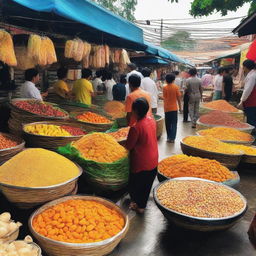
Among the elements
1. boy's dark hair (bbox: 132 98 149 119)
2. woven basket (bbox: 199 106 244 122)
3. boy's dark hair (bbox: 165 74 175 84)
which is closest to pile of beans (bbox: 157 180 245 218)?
boy's dark hair (bbox: 132 98 149 119)

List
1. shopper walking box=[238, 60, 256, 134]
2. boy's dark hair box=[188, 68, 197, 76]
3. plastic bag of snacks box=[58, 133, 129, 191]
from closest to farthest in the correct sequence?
plastic bag of snacks box=[58, 133, 129, 191]
shopper walking box=[238, 60, 256, 134]
boy's dark hair box=[188, 68, 197, 76]

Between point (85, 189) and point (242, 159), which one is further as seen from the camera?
point (242, 159)

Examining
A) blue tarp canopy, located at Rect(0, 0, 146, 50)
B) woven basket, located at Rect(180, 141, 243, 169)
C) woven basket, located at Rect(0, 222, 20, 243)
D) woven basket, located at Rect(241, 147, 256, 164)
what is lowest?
woven basket, located at Rect(241, 147, 256, 164)

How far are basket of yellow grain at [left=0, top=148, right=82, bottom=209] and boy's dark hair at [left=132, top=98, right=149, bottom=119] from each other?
94cm

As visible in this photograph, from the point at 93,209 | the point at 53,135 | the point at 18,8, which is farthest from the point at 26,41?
the point at 93,209

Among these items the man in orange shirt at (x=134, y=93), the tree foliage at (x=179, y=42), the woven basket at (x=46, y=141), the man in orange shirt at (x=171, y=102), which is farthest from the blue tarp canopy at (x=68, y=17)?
the tree foliage at (x=179, y=42)

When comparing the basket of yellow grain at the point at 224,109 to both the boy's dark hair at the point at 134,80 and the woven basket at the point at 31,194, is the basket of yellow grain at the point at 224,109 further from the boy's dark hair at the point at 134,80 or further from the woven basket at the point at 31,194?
the woven basket at the point at 31,194

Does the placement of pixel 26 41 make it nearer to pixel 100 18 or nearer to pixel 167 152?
pixel 100 18

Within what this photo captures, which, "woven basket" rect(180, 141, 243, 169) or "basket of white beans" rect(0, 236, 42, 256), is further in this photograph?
"woven basket" rect(180, 141, 243, 169)

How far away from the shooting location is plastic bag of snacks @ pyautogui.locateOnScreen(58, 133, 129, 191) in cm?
329

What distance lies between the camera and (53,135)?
3.81 m

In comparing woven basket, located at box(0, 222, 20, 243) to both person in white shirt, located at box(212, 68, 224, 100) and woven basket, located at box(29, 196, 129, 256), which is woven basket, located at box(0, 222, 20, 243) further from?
person in white shirt, located at box(212, 68, 224, 100)

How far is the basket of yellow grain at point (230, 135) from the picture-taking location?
539cm

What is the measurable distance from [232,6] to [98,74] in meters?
5.72
